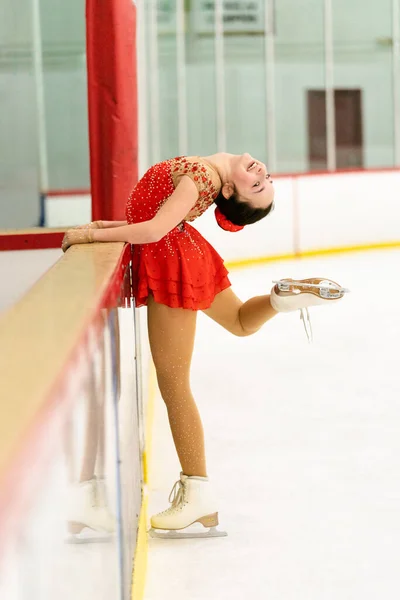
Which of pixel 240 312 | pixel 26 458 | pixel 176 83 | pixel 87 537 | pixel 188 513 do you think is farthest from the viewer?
pixel 176 83

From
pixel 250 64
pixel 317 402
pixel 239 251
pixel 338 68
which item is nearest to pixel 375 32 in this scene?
pixel 338 68

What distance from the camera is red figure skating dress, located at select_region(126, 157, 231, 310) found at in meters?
2.27

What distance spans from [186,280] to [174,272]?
0.03 metres

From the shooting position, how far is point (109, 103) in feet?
9.52

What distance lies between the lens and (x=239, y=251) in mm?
8914

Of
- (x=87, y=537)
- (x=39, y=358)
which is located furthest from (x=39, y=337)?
(x=87, y=537)

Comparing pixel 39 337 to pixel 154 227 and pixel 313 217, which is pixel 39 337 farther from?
pixel 313 217

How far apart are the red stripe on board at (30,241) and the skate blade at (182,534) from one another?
4.15 ft

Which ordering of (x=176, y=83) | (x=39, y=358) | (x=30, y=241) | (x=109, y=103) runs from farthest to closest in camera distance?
(x=176, y=83) < (x=30, y=241) < (x=109, y=103) < (x=39, y=358)

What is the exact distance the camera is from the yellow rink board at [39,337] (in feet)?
2.13

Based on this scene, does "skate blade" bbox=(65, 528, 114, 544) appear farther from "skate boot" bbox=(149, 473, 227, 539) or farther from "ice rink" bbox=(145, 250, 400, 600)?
"skate boot" bbox=(149, 473, 227, 539)

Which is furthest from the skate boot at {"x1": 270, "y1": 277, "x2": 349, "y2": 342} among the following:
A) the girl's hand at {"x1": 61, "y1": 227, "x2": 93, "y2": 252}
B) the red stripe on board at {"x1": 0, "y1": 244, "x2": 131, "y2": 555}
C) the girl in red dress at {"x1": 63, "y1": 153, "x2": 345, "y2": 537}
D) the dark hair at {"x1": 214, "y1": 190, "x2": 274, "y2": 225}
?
the red stripe on board at {"x1": 0, "y1": 244, "x2": 131, "y2": 555}

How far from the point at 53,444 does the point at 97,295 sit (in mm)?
490

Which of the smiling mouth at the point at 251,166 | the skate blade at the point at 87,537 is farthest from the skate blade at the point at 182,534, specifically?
the skate blade at the point at 87,537
